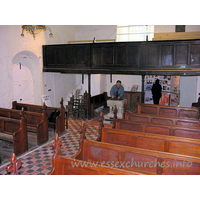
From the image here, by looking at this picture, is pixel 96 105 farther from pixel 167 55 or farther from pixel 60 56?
pixel 167 55

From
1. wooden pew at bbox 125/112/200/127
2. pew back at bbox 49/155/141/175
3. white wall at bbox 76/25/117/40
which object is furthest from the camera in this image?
white wall at bbox 76/25/117/40

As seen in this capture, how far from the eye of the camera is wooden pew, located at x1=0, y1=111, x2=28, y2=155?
271 inches

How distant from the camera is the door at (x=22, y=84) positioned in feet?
38.1

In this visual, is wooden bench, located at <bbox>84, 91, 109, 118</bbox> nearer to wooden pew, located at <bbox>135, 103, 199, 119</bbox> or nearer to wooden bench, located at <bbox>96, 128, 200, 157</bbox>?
wooden pew, located at <bbox>135, 103, 199, 119</bbox>

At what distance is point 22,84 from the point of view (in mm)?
12047

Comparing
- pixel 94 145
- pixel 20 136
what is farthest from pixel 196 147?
pixel 20 136

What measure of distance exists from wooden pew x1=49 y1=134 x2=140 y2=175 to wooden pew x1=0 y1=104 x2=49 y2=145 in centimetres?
414

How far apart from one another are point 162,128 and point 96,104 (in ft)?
25.9

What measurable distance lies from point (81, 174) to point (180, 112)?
6496mm

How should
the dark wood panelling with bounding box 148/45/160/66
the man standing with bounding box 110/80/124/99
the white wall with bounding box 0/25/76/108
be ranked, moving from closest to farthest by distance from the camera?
1. the white wall with bounding box 0/25/76/108
2. the dark wood panelling with bounding box 148/45/160/66
3. the man standing with bounding box 110/80/124/99

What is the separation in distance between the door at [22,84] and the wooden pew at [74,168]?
8756mm

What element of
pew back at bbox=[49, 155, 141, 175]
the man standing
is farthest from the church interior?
the man standing

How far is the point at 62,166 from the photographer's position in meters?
4.00
